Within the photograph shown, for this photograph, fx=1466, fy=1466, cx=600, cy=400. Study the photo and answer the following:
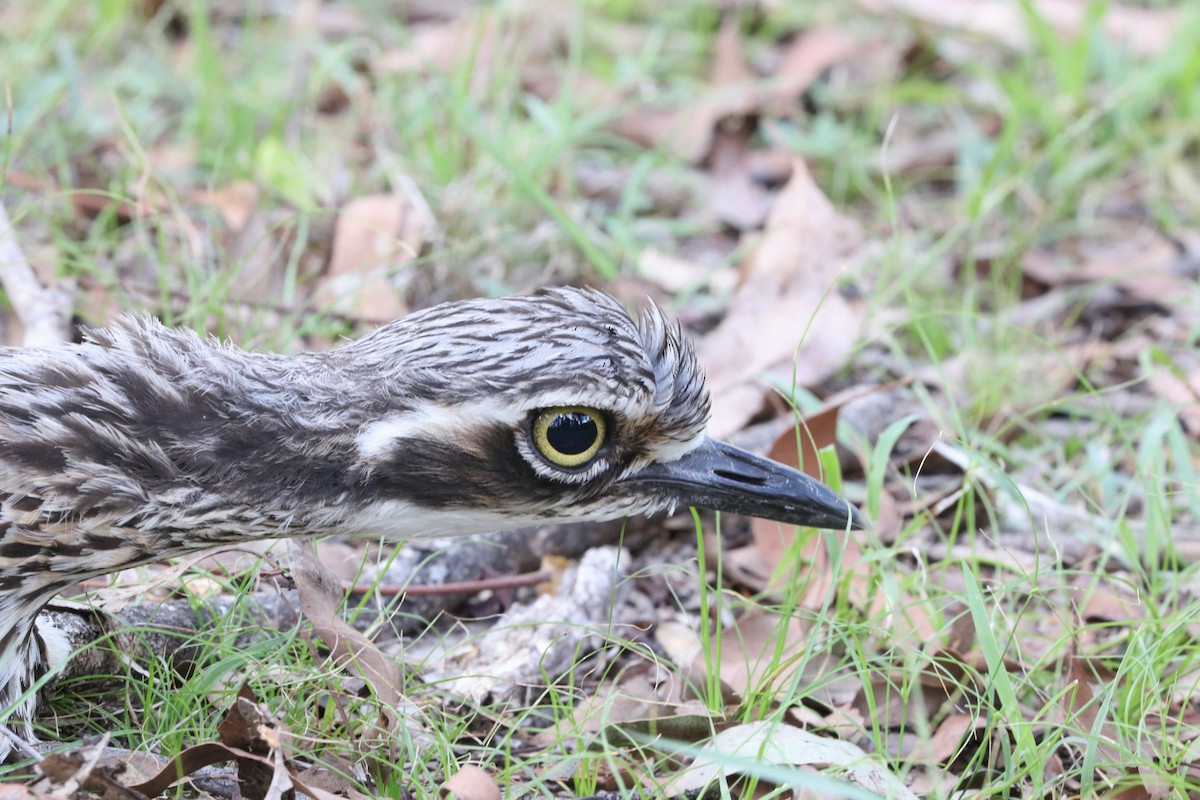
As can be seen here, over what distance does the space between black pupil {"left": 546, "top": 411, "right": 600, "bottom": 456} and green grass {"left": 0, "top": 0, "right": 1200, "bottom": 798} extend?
0.58 m

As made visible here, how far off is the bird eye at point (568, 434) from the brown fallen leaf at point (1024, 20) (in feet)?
16.8

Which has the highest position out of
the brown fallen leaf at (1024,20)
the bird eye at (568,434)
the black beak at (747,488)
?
the bird eye at (568,434)

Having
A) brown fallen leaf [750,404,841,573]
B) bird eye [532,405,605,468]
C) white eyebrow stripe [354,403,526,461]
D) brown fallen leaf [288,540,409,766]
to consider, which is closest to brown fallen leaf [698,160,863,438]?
brown fallen leaf [750,404,841,573]

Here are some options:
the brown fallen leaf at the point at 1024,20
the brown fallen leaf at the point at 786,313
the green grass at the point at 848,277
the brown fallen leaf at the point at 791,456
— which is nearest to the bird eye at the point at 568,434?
the green grass at the point at 848,277

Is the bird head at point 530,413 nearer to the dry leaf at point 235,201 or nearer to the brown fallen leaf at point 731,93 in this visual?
the dry leaf at point 235,201

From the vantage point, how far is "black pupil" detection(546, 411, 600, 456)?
133 inches

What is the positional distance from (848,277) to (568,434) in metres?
2.66

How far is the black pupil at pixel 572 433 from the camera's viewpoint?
3389mm

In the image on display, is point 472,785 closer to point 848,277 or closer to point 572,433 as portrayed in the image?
point 572,433

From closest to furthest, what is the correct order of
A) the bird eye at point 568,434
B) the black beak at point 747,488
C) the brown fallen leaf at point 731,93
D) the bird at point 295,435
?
the bird at point 295,435 → the bird eye at point 568,434 → the black beak at point 747,488 → the brown fallen leaf at point 731,93

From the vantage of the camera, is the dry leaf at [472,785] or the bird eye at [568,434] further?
the bird eye at [568,434]

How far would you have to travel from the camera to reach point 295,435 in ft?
10.9

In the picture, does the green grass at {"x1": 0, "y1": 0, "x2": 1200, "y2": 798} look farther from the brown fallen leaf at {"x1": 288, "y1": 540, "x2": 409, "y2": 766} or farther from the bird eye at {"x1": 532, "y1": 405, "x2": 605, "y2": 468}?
the bird eye at {"x1": 532, "y1": 405, "x2": 605, "y2": 468}

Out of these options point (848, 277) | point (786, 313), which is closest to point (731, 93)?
point (848, 277)
